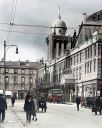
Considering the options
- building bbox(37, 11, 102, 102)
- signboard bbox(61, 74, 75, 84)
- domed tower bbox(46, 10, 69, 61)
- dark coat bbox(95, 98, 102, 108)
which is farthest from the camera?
domed tower bbox(46, 10, 69, 61)

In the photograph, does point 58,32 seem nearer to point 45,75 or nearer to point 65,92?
point 45,75

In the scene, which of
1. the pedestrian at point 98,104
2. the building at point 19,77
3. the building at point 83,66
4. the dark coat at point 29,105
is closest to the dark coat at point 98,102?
the pedestrian at point 98,104

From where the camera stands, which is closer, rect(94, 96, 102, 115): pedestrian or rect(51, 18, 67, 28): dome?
rect(94, 96, 102, 115): pedestrian

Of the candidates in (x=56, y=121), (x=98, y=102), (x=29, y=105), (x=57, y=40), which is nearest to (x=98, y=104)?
(x=98, y=102)

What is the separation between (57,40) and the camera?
148 metres

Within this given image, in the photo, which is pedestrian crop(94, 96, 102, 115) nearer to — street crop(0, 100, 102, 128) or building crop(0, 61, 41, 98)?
street crop(0, 100, 102, 128)

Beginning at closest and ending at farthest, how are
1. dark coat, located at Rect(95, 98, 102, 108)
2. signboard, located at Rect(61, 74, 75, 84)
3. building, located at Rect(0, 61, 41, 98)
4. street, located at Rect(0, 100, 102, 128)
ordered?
street, located at Rect(0, 100, 102, 128) < dark coat, located at Rect(95, 98, 102, 108) < signboard, located at Rect(61, 74, 75, 84) < building, located at Rect(0, 61, 41, 98)

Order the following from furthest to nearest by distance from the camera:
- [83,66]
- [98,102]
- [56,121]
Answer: [83,66], [98,102], [56,121]

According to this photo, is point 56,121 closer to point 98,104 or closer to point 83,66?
point 98,104

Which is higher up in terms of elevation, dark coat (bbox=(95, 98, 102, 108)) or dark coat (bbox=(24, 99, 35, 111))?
dark coat (bbox=(95, 98, 102, 108))

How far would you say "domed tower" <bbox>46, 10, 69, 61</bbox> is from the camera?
14688 centimetres

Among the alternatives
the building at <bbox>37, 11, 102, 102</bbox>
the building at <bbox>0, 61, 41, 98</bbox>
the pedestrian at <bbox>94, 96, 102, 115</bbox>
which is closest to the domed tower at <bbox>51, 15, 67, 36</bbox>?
the building at <bbox>37, 11, 102, 102</bbox>

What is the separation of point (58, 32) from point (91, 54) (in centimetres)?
6844

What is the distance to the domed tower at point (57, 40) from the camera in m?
147
